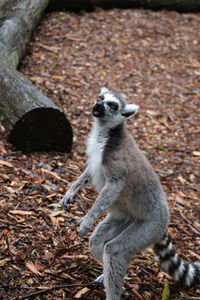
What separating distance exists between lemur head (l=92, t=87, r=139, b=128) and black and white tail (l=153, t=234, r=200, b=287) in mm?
1144

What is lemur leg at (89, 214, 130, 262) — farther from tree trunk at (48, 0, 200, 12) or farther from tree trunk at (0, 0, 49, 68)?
tree trunk at (48, 0, 200, 12)

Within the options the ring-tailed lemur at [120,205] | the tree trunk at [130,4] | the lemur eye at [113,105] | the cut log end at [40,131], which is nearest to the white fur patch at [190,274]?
the ring-tailed lemur at [120,205]

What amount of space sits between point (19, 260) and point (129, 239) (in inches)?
40.9

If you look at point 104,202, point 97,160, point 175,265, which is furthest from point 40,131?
point 175,265

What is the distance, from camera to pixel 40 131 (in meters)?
6.19

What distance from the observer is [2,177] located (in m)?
5.44

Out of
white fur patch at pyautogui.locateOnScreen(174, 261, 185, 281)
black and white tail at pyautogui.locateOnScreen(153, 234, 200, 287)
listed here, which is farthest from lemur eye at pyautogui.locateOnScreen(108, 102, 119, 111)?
white fur patch at pyautogui.locateOnScreen(174, 261, 185, 281)

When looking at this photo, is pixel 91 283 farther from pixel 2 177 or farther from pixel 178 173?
pixel 178 173

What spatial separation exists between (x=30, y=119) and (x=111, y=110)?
1929 millimetres

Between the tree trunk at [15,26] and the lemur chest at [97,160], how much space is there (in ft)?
9.88

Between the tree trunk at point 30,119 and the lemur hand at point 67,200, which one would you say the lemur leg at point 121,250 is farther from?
the tree trunk at point 30,119

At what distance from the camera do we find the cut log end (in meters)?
6.07

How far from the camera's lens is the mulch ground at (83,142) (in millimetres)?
4430

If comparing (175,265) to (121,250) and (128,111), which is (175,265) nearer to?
(121,250)
